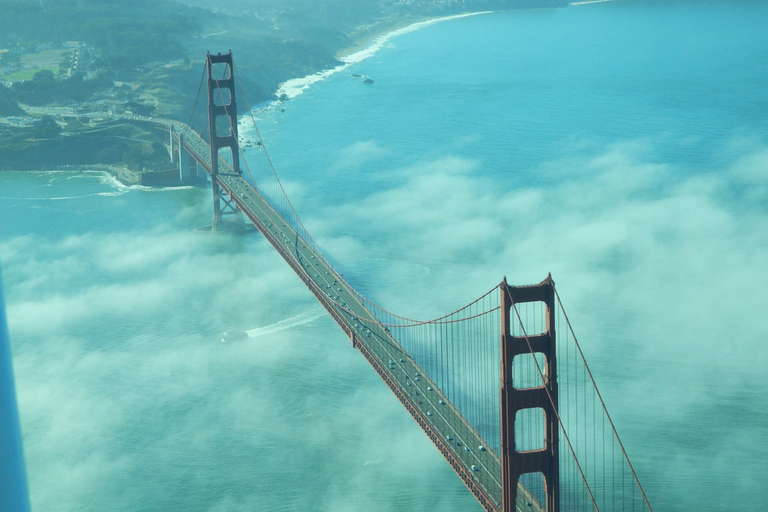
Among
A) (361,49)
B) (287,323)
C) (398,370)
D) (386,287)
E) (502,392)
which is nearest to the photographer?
(502,392)

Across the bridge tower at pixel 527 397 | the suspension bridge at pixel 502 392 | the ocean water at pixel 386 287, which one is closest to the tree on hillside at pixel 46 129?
the ocean water at pixel 386 287

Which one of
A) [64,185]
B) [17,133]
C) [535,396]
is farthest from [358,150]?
[535,396]

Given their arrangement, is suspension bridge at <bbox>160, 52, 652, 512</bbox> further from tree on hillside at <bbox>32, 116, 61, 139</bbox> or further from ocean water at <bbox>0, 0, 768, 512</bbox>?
tree on hillside at <bbox>32, 116, 61, 139</bbox>

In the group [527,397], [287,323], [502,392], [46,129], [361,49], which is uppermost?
[361,49]

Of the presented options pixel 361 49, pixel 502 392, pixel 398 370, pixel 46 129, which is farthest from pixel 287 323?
pixel 361 49

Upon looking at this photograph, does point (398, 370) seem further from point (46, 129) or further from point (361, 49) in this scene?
point (361, 49)

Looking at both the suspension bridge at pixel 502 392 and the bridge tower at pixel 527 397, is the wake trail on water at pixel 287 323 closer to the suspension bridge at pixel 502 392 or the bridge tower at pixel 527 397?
the suspension bridge at pixel 502 392
